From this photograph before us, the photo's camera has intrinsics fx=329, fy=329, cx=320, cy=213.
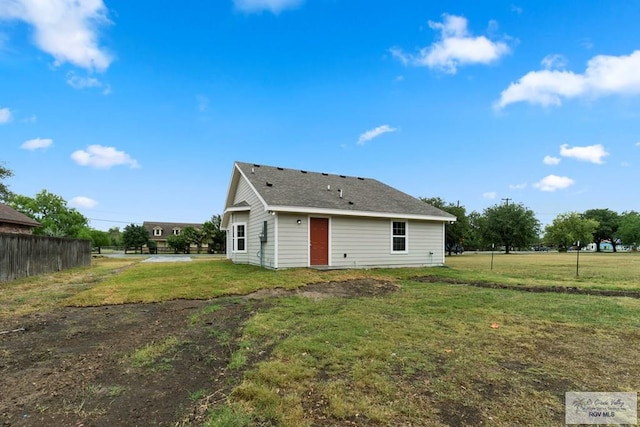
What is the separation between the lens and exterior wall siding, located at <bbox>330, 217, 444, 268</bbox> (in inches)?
552

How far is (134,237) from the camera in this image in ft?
150

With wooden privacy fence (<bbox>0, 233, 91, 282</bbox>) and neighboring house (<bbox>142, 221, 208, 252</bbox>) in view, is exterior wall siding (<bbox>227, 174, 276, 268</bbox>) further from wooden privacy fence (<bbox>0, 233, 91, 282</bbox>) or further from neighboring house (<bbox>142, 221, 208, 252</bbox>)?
neighboring house (<bbox>142, 221, 208, 252</bbox>)

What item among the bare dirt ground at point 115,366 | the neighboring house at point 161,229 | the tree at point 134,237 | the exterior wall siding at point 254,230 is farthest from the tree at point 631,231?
the tree at point 134,237

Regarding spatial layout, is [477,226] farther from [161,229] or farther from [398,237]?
[161,229]

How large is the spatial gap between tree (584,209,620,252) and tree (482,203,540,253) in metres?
32.2

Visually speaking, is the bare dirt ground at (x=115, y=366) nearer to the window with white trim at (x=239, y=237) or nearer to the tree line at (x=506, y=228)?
the window with white trim at (x=239, y=237)

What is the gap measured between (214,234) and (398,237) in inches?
1248

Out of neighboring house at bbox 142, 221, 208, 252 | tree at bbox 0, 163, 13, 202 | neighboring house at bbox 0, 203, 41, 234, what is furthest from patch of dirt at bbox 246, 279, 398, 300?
neighboring house at bbox 142, 221, 208, 252

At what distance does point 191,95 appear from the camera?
57.0ft

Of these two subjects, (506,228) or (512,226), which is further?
(506,228)

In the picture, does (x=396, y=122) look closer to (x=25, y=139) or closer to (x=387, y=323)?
(x=387, y=323)

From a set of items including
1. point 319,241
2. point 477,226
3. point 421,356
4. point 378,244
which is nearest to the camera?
point 421,356

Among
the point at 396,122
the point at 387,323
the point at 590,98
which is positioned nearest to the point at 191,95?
the point at 396,122

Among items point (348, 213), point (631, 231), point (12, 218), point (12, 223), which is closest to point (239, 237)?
point (348, 213)
